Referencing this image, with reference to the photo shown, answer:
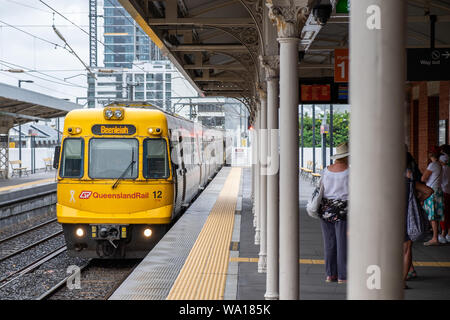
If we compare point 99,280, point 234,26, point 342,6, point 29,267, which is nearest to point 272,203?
point 342,6

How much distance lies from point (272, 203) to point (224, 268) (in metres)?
2.08

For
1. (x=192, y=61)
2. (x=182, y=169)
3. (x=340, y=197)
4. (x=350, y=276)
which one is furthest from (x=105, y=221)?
(x=350, y=276)

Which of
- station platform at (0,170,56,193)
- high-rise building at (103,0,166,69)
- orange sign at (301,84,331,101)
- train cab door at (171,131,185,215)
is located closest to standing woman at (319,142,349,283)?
orange sign at (301,84,331,101)

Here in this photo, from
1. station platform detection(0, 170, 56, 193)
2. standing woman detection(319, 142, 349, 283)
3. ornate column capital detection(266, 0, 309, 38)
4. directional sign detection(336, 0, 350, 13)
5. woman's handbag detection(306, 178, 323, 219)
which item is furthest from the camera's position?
station platform detection(0, 170, 56, 193)

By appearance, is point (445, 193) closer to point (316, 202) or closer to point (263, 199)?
point (263, 199)

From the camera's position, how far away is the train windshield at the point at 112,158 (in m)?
10.7

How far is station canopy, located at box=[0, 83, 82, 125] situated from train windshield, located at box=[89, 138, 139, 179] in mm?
11209

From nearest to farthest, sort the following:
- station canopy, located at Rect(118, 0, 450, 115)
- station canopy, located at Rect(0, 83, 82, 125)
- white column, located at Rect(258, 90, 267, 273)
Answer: white column, located at Rect(258, 90, 267, 273), station canopy, located at Rect(118, 0, 450, 115), station canopy, located at Rect(0, 83, 82, 125)

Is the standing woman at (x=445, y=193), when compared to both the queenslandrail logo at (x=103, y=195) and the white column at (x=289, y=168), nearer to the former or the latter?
the queenslandrail logo at (x=103, y=195)

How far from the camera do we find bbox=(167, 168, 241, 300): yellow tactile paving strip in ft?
23.3

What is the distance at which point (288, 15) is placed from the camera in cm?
514

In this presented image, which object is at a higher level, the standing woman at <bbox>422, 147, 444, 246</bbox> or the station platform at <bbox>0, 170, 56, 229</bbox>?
the standing woman at <bbox>422, 147, 444, 246</bbox>

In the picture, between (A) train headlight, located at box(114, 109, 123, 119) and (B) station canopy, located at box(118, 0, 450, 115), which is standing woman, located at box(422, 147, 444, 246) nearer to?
(B) station canopy, located at box(118, 0, 450, 115)
